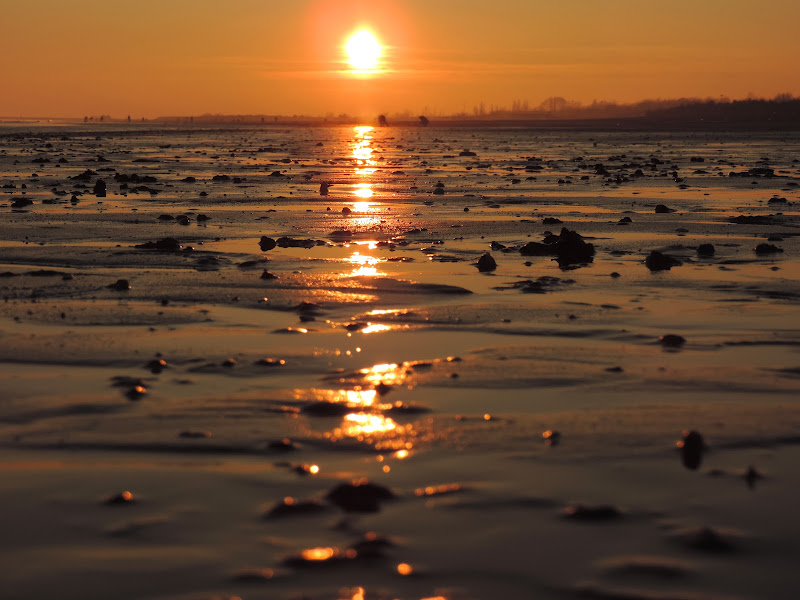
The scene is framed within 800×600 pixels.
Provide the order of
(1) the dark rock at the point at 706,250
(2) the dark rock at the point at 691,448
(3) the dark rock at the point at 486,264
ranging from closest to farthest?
(2) the dark rock at the point at 691,448, (3) the dark rock at the point at 486,264, (1) the dark rock at the point at 706,250

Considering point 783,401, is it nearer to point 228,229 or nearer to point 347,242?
point 347,242

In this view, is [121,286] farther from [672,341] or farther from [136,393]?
[672,341]

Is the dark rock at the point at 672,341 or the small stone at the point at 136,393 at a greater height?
the dark rock at the point at 672,341

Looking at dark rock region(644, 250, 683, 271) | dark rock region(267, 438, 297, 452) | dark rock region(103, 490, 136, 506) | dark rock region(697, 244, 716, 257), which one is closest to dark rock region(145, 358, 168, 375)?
dark rock region(267, 438, 297, 452)

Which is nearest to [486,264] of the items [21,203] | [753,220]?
[753,220]

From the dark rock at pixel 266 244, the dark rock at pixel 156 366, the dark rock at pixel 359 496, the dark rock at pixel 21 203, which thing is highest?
the dark rock at pixel 359 496

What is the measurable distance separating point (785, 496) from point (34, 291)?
7740 mm

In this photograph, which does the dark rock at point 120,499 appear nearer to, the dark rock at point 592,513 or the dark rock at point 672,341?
the dark rock at point 592,513

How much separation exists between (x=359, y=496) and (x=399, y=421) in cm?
126

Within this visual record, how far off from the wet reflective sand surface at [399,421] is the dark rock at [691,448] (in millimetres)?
13

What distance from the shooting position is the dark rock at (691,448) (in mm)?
5359

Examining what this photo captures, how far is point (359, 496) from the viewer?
4.74m

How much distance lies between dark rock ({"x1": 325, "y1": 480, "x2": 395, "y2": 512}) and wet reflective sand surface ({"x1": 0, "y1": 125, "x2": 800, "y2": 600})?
0.02 m

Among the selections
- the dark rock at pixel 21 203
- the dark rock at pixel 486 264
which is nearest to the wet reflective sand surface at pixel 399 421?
the dark rock at pixel 486 264
